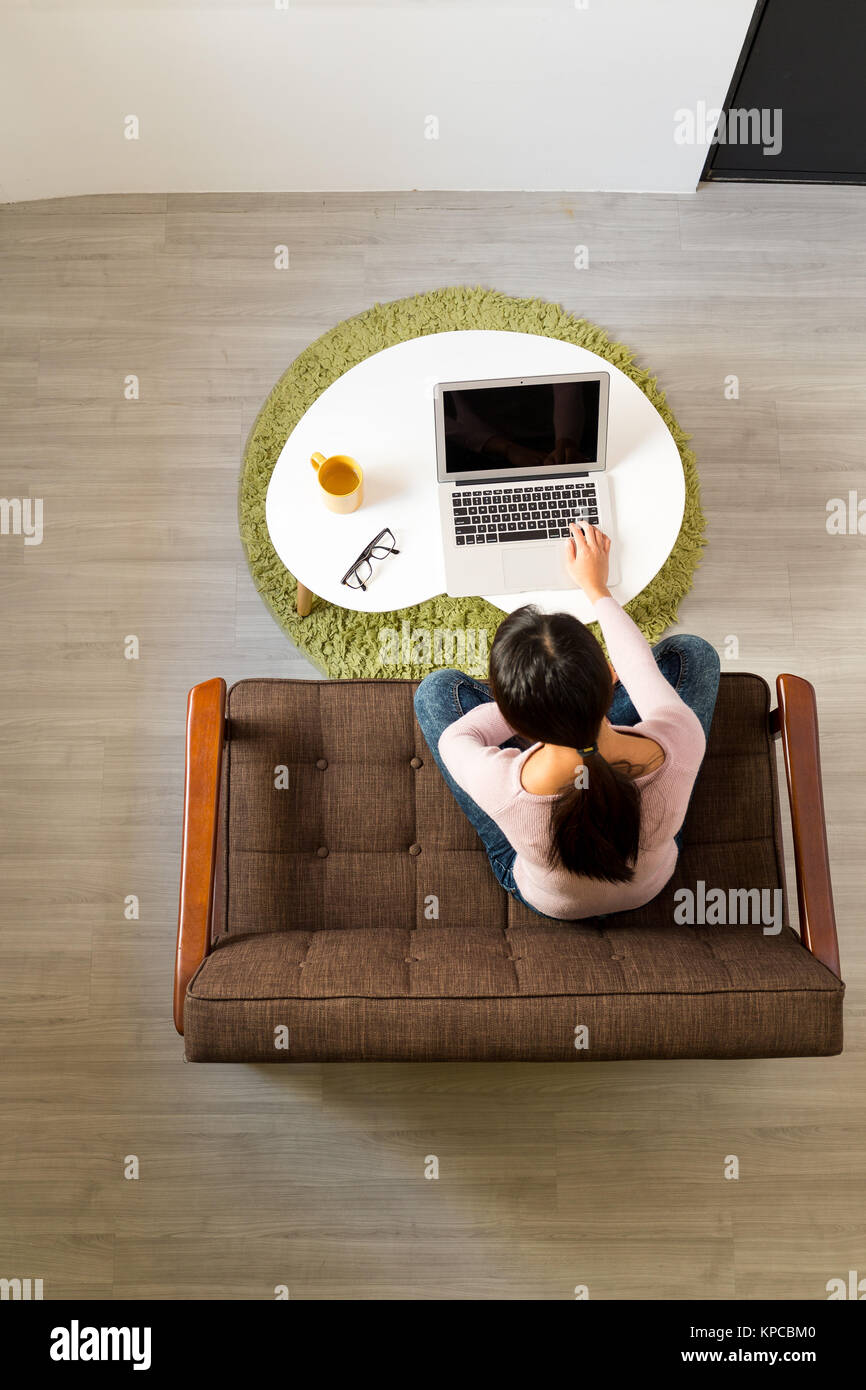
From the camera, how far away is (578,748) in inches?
49.7

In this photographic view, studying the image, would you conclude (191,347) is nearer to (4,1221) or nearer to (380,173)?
(380,173)

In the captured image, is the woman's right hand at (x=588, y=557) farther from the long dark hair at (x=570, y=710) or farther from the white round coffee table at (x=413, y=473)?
the long dark hair at (x=570, y=710)

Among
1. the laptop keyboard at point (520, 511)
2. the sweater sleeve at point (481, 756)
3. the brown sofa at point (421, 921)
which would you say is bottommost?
the brown sofa at point (421, 921)

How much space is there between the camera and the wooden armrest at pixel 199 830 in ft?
5.00

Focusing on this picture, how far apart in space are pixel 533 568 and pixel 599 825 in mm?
678

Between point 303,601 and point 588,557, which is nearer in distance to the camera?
point 588,557

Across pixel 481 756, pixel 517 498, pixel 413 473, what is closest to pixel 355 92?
pixel 413 473

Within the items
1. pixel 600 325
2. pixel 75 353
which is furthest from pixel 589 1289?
pixel 75 353

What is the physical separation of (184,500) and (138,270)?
2.24 ft

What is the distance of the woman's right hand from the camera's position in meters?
1.73

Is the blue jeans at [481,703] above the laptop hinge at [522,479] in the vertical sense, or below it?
below

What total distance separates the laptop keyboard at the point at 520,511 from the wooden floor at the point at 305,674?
615 millimetres

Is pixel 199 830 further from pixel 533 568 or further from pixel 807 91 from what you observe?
pixel 807 91

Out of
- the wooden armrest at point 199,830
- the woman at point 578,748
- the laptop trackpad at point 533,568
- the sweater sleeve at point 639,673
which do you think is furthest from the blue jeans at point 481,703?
the wooden armrest at point 199,830
